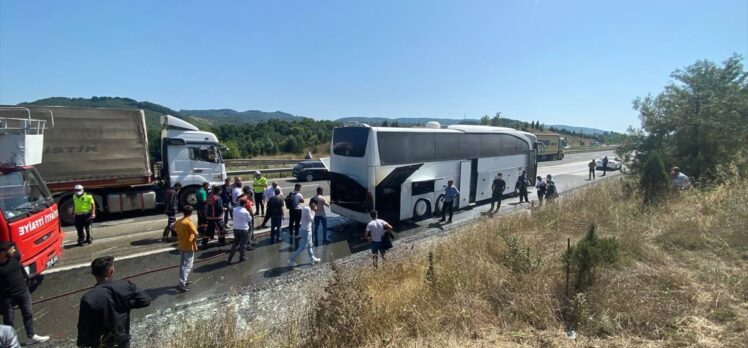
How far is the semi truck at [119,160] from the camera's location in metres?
11.3

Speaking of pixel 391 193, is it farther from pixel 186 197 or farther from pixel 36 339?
pixel 36 339

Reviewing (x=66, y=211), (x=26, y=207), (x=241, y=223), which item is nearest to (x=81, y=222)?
(x=26, y=207)

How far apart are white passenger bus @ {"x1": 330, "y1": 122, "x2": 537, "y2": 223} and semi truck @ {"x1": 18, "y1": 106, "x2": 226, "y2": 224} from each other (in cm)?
594

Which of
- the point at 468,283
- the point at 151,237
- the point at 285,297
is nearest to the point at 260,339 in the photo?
the point at 285,297

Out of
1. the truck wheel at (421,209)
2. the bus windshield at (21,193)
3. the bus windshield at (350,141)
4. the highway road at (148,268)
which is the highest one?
the bus windshield at (350,141)

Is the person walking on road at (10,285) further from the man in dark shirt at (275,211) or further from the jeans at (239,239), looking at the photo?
the man in dark shirt at (275,211)

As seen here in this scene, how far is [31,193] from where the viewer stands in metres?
6.93

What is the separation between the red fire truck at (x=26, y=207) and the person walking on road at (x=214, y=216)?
293cm

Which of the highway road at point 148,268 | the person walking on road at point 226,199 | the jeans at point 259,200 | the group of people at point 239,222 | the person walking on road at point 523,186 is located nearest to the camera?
the highway road at point 148,268

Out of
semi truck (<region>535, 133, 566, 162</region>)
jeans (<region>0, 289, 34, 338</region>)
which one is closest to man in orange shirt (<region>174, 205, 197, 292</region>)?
jeans (<region>0, 289, 34, 338</region>)

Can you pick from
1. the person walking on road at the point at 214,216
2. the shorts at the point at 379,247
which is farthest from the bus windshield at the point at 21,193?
the shorts at the point at 379,247

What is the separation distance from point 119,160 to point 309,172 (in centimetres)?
1354

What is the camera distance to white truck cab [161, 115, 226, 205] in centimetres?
1342

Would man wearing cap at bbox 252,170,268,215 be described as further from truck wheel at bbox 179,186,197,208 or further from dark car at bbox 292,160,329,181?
dark car at bbox 292,160,329,181
